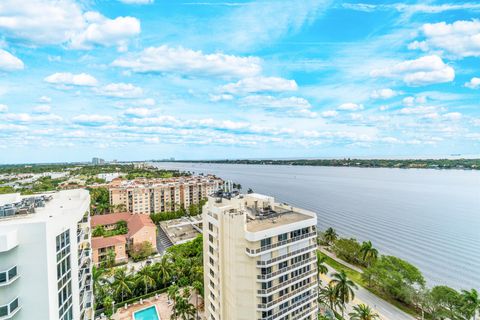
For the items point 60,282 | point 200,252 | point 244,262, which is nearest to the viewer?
point 60,282

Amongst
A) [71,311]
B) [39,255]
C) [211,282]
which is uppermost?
[39,255]

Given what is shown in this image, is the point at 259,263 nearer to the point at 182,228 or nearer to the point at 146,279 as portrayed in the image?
the point at 146,279

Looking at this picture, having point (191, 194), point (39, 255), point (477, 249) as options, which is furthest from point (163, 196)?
point (477, 249)

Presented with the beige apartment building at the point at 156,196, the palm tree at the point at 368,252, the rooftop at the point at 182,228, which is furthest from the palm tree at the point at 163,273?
the beige apartment building at the point at 156,196

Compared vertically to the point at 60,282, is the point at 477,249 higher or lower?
lower

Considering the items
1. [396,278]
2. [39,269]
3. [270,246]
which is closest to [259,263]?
[270,246]

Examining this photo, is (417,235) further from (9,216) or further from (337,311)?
(9,216)
